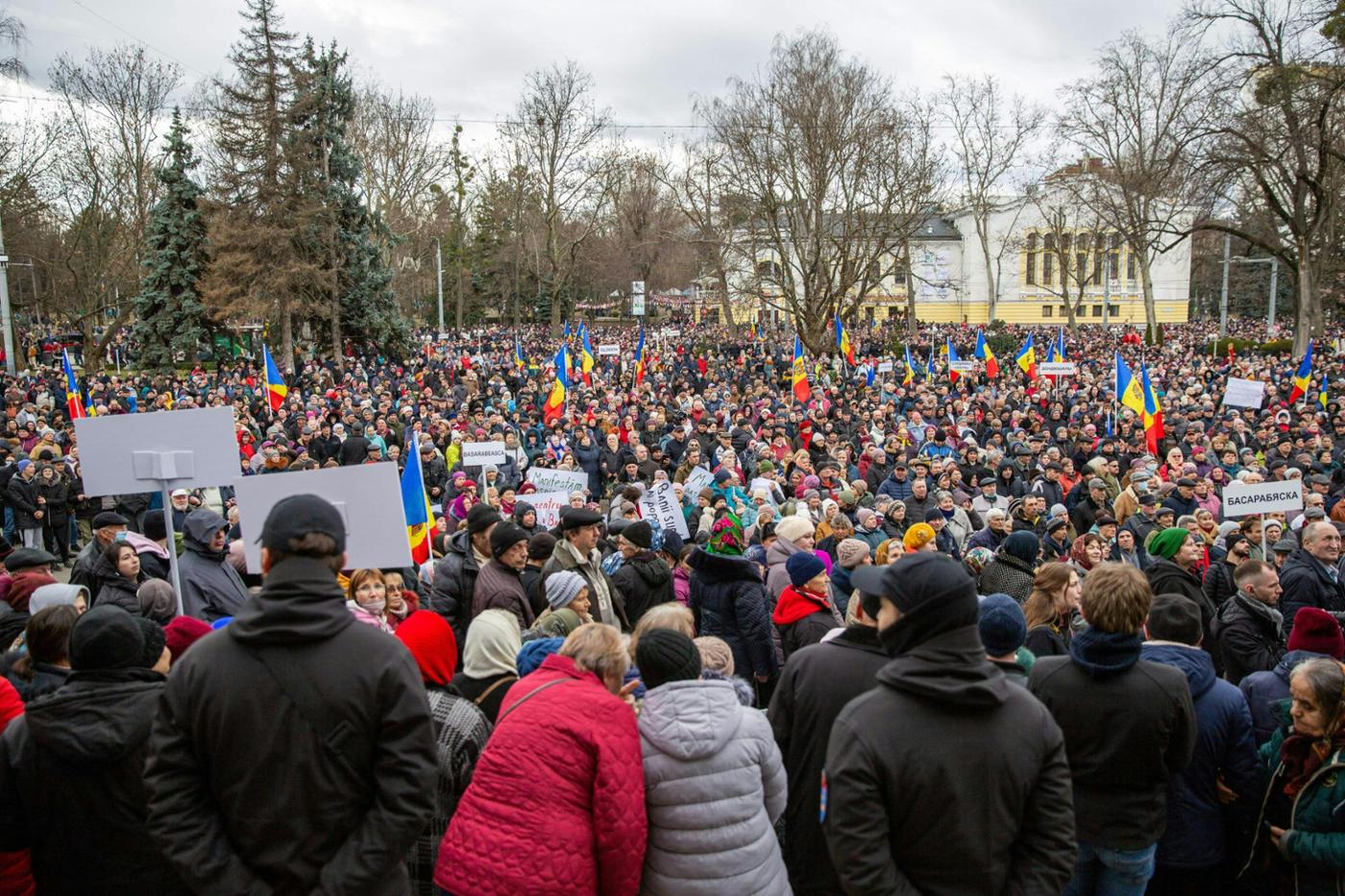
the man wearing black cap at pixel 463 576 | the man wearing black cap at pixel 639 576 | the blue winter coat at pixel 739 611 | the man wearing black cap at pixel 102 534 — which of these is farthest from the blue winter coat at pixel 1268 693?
the man wearing black cap at pixel 102 534

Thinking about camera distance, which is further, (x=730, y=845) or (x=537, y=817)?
(x=730, y=845)

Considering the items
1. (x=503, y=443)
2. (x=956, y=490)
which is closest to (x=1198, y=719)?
(x=956, y=490)

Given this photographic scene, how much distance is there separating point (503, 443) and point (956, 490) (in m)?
6.07

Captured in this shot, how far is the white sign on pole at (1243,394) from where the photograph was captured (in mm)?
15930

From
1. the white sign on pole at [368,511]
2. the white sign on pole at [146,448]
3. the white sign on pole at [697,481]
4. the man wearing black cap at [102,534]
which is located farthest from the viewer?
the white sign on pole at [697,481]

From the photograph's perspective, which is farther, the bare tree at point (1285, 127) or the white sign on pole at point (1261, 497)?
the bare tree at point (1285, 127)

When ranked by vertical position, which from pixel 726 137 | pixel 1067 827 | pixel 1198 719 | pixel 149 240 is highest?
pixel 726 137

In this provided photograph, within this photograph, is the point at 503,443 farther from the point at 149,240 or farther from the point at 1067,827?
the point at 149,240

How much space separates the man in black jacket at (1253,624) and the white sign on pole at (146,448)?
5.33 meters

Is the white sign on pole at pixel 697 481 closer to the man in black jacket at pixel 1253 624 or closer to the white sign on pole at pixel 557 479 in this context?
the white sign on pole at pixel 557 479

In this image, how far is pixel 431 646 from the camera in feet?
11.5

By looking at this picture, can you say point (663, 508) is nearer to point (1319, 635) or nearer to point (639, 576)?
point (639, 576)

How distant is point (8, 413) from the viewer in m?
16.7

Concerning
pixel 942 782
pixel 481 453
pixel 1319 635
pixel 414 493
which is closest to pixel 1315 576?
pixel 1319 635
